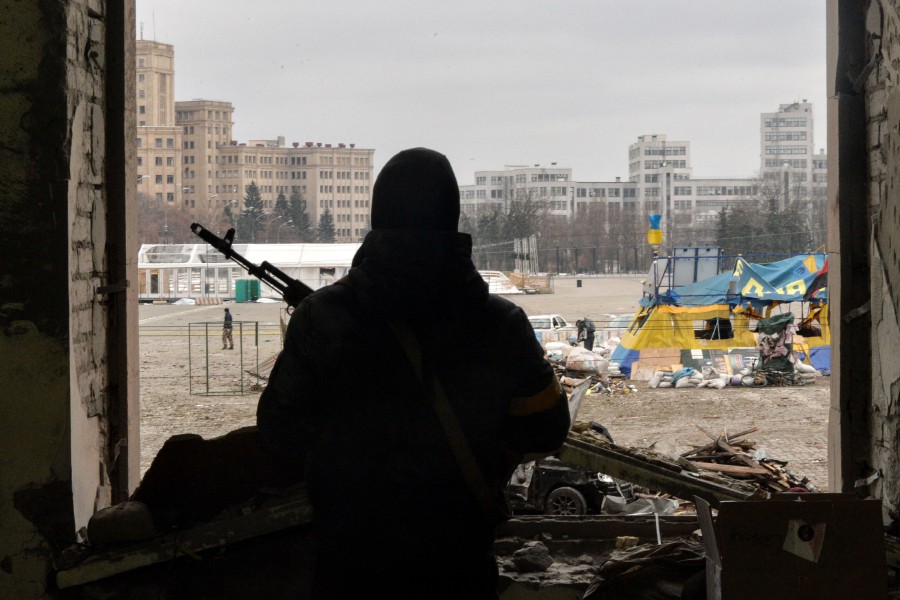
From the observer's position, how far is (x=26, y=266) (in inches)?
104

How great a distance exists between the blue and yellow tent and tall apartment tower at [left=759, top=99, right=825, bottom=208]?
14.3m

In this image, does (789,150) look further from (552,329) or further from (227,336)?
(227,336)

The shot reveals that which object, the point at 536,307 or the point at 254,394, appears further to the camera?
the point at 536,307

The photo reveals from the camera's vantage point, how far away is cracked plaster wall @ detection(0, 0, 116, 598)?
262cm

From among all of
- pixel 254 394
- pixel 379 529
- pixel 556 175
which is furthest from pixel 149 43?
pixel 379 529

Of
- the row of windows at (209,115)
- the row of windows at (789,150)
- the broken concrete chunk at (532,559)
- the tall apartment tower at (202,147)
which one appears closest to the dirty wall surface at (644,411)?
the broken concrete chunk at (532,559)

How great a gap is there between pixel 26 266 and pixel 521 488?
3663 millimetres

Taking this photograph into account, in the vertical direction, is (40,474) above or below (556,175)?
below

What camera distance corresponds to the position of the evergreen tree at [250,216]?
35.7 metres

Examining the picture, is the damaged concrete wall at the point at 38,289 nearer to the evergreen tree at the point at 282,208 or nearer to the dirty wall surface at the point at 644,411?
the dirty wall surface at the point at 644,411

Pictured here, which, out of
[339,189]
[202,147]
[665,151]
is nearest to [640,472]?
[339,189]

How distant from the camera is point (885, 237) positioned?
284cm

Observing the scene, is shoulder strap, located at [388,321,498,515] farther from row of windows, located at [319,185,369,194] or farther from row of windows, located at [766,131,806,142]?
row of windows, located at [766,131,806,142]

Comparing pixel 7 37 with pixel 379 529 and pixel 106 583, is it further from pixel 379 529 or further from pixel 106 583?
pixel 379 529
